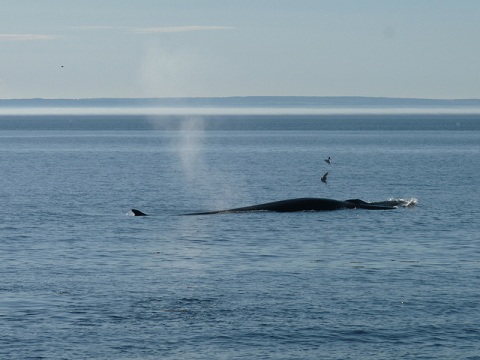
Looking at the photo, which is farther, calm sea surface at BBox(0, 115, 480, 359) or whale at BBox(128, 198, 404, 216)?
whale at BBox(128, 198, 404, 216)

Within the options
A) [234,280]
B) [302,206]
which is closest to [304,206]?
[302,206]

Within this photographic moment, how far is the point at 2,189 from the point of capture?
9994 centimetres

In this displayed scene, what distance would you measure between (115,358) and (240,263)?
57.0 feet

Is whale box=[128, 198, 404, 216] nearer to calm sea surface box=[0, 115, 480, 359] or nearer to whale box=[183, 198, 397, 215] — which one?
whale box=[183, 198, 397, 215]

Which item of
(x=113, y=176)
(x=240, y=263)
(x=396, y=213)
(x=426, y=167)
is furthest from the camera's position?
(x=426, y=167)

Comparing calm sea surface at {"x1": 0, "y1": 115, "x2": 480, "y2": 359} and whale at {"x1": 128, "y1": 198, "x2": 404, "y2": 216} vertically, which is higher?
whale at {"x1": 128, "y1": 198, "x2": 404, "y2": 216}

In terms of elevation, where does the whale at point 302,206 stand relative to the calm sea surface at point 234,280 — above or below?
above

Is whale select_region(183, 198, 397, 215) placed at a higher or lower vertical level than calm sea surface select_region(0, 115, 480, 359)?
higher

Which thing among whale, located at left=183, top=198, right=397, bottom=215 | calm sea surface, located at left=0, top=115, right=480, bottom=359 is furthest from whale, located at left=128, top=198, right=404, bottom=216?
calm sea surface, located at left=0, top=115, right=480, bottom=359

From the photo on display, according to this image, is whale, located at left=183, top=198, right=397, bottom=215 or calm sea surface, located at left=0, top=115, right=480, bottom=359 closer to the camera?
calm sea surface, located at left=0, top=115, right=480, bottom=359

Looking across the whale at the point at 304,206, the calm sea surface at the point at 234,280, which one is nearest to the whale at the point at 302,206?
the whale at the point at 304,206

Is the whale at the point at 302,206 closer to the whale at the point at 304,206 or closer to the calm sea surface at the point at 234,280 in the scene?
the whale at the point at 304,206

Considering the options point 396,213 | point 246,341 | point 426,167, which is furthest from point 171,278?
point 426,167

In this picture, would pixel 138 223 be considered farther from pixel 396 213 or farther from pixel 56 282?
pixel 56 282
